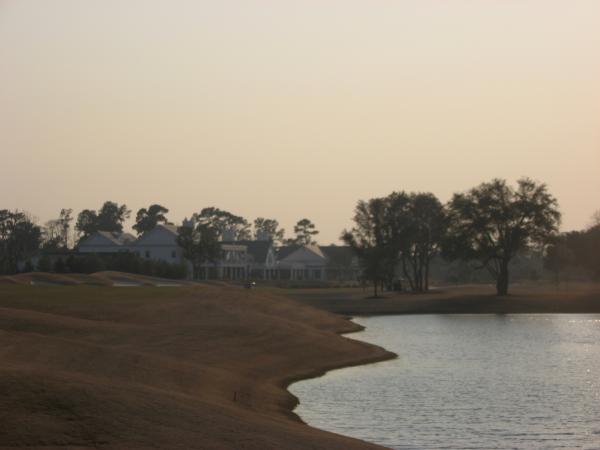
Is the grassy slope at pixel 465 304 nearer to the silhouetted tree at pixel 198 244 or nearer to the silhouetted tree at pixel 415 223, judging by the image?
the silhouetted tree at pixel 415 223

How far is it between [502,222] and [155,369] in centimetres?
10400

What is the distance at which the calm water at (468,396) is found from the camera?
117ft

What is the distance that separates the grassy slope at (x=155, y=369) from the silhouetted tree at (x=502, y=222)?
57.3 meters

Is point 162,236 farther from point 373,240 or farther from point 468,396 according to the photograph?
point 468,396

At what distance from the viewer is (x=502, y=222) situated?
143 metres

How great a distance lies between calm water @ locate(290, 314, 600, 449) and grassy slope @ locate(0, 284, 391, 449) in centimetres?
231

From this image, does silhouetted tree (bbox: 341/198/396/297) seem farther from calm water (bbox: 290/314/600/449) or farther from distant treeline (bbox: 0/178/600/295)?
calm water (bbox: 290/314/600/449)

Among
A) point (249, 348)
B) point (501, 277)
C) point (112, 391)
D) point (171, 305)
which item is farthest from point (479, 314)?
point (112, 391)

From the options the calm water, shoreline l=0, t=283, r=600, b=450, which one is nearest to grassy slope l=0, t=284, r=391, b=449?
shoreline l=0, t=283, r=600, b=450

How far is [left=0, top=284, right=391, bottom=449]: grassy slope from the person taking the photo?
29.1 metres

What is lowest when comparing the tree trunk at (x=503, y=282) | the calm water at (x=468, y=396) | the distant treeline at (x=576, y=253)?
the calm water at (x=468, y=396)

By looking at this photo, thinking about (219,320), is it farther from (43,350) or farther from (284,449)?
(284,449)

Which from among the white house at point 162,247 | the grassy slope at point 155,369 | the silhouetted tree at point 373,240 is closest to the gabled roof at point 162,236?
the white house at point 162,247

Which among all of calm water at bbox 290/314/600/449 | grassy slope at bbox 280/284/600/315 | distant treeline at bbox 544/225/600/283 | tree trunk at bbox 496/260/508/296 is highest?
distant treeline at bbox 544/225/600/283
